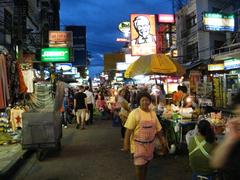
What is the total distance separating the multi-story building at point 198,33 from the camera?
32188mm

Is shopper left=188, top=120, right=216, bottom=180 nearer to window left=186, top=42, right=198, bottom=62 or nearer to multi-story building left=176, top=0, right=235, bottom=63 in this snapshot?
multi-story building left=176, top=0, right=235, bottom=63

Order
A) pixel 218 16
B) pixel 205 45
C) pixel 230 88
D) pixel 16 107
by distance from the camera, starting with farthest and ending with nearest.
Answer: pixel 205 45, pixel 218 16, pixel 230 88, pixel 16 107

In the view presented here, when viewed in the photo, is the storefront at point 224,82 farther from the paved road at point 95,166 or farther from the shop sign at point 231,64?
the paved road at point 95,166

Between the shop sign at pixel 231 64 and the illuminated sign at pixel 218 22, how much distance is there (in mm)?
3623

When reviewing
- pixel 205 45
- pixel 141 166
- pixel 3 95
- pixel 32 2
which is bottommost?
pixel 141 166

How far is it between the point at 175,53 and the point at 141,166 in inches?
1287

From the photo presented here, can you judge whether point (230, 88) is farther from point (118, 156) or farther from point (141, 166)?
point (141, 166)

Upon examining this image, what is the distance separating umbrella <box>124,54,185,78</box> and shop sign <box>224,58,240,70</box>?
13353 mm

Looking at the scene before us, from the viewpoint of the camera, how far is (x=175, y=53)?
38.2 meters

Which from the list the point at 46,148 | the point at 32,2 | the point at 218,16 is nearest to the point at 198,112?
the point at 46,148

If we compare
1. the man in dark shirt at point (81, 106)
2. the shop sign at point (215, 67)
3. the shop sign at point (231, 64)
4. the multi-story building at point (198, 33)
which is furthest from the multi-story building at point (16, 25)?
the multi-story building at point (198, 33)

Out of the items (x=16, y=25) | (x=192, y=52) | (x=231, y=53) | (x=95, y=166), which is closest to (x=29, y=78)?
(x=95, y=166)

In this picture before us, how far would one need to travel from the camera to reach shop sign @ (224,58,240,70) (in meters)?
23.9

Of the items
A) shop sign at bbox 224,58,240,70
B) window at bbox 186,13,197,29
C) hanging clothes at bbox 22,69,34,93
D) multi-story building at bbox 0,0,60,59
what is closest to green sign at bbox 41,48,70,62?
multi-story building at bbox 0,0,60,59
